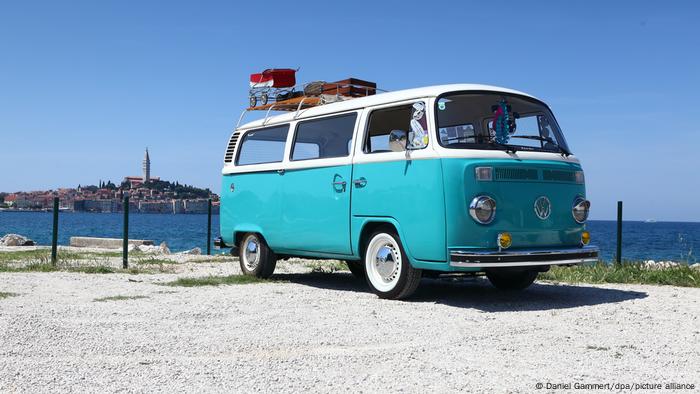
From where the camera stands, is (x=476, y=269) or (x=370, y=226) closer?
(x=476, y=269)

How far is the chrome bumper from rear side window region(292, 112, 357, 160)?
2219mm

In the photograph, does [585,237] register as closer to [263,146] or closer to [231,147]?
[263,146]

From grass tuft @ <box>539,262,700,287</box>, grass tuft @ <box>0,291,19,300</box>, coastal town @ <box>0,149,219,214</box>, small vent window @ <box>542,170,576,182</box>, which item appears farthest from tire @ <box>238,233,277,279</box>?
coastal town @ <box>0,149,219,214</box>

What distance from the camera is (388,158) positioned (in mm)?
8320

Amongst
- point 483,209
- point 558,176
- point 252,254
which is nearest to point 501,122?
point 558,176

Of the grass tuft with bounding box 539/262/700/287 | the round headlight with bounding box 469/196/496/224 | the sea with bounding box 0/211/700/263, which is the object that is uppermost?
the round headlight with bounding box 469/196/496/224

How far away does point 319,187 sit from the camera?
30.8 ft

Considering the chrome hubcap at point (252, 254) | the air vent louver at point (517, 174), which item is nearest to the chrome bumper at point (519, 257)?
the air vent louver at point (517, 174)

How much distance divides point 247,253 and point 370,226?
9.80ft

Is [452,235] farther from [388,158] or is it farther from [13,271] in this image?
[13,271]

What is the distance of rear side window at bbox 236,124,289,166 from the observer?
10.4 meters

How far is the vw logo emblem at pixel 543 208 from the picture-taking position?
7980 mm

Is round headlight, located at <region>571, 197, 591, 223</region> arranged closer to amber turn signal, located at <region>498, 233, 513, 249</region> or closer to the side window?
amber turn signal, located at <region>498, 233, 513, 249</region>

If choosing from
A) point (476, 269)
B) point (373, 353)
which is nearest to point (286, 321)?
point (373, 353)
